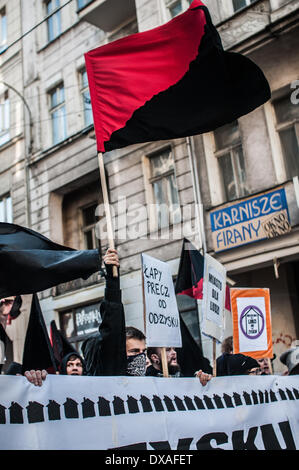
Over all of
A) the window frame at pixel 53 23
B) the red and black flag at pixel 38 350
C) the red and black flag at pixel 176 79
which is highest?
the window frame at pixel 53 23

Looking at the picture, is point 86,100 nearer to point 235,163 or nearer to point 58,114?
point 58,114

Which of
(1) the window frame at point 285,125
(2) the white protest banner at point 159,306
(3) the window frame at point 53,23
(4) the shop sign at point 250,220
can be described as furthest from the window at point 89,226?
(2) the white protest banner at point 159,306

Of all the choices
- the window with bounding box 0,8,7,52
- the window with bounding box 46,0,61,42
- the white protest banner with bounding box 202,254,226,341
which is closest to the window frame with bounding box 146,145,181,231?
the window with bounding box 46,0,61,42

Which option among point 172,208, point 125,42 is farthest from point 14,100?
point 125,42

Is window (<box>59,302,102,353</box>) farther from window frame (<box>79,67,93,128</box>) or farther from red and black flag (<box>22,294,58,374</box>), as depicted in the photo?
red and black flag (<box>22,294,58,374</box>)

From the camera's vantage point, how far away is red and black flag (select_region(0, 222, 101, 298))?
3152 millimetres

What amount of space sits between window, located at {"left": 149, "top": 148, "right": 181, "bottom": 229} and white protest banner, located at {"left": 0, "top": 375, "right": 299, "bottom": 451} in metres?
8.01

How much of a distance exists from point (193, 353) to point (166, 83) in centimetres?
265

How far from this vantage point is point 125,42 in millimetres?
4953

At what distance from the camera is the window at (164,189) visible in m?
12.0

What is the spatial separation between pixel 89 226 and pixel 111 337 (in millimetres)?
11537

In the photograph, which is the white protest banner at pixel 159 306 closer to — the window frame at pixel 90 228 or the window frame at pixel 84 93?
the window frame at pixel 90 228

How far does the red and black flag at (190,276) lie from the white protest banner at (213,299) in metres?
3.09
